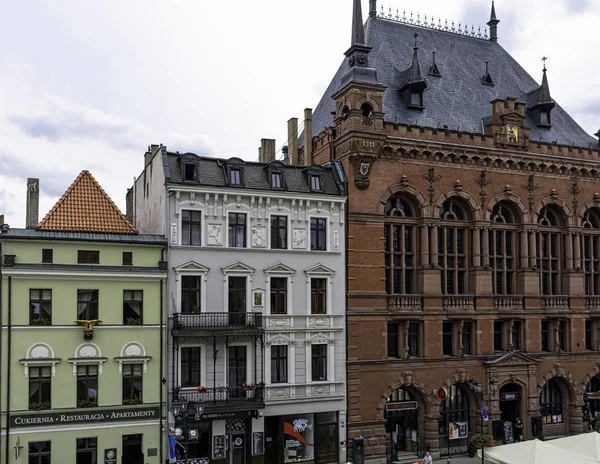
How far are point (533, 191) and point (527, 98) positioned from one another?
7811mm

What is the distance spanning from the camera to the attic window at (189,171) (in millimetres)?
32609

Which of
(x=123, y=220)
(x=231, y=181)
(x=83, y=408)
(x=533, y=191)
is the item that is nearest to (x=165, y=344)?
(x=83, y=408)

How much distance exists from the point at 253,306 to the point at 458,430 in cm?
1470

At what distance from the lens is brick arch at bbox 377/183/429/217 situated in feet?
120

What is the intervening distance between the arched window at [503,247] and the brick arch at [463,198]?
1683mm

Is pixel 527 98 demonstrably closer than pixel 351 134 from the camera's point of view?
No

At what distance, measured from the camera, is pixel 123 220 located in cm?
3269

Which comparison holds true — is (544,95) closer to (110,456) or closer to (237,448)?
(237,448)

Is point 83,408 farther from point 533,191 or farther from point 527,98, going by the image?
point 527,98

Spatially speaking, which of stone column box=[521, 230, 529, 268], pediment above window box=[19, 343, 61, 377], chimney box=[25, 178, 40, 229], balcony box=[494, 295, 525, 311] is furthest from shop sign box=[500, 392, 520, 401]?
chimney box=[25, 178, 40, 229]

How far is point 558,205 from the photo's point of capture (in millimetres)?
41219

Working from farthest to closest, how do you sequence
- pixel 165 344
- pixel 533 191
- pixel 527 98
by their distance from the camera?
pixel 527 98, pixel 533 191, pixel 165 344

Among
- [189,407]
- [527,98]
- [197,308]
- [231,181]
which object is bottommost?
[189,407]

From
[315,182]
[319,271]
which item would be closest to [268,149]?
[315,182]
